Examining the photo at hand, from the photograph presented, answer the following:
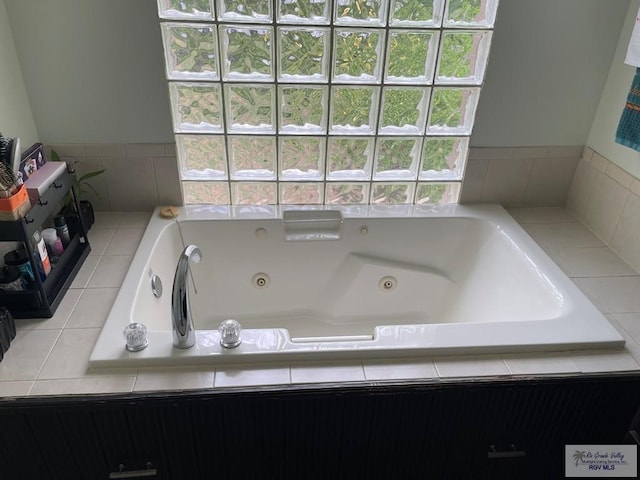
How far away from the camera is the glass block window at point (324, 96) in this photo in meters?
1.56

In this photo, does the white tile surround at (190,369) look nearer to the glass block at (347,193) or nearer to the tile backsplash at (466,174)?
the tile backsplash at (466,174)

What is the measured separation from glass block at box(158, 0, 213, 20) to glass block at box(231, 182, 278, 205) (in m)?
0.59

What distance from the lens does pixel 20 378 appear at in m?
1.11

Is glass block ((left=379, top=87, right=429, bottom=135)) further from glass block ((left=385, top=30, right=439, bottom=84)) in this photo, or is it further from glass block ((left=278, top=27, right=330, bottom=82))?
glass block ((left=278, top=27, right=330, bottom=82))

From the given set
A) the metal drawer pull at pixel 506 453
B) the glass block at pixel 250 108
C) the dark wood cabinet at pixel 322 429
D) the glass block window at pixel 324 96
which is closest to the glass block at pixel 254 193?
the glass block window at pixel 324 96

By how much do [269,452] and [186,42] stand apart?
1.32m

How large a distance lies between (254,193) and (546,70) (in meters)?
1.18

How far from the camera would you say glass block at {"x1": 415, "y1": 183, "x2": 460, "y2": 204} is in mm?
1895

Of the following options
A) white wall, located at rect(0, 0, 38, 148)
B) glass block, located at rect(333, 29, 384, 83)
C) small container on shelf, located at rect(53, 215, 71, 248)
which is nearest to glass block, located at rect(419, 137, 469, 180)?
glass block, located at rect(333, 29, 384, 83)

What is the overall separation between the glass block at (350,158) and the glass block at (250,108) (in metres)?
0.25

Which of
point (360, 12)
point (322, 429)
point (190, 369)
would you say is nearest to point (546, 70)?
point (360, 12)

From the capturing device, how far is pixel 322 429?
119cm

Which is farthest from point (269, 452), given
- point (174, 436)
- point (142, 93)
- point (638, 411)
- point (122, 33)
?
point (122, 33)

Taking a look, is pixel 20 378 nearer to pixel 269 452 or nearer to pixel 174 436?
pixel 174 436
